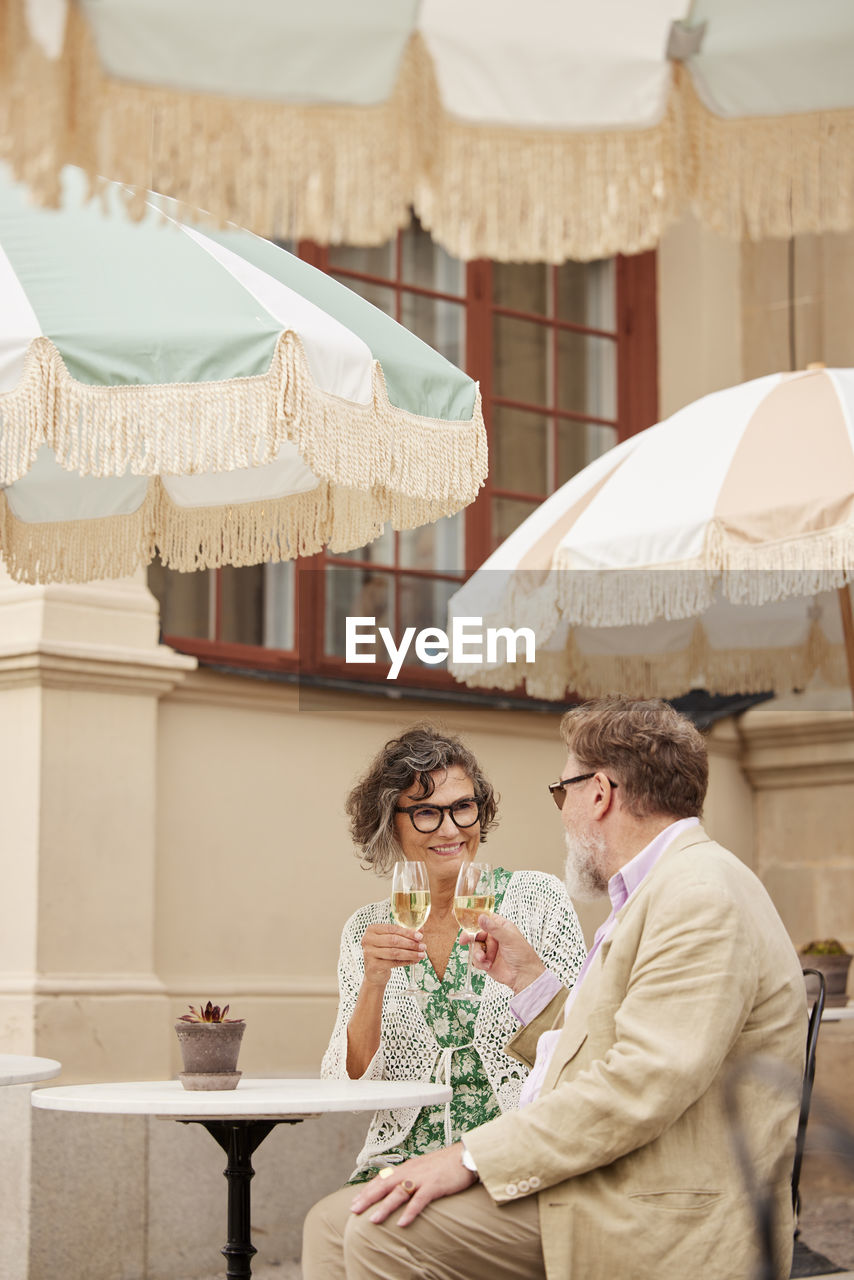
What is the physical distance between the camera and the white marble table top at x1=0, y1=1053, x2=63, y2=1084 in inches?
143

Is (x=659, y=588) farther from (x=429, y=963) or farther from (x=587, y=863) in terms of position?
(x=587, y=863)

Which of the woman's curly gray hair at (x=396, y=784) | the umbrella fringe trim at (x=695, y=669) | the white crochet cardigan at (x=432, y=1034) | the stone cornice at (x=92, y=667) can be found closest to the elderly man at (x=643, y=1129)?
the white crochet cardigan at (x=432, y=1034)

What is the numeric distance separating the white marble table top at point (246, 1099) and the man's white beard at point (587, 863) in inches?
A: 20.8

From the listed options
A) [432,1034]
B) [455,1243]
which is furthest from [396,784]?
[455,1243]

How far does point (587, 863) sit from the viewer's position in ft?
9.95

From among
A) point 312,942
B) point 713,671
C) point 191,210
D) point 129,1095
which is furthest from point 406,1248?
point 713,671

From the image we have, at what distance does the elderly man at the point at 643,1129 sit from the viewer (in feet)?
8.60

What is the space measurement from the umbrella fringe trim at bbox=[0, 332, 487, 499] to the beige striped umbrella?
1.55 m

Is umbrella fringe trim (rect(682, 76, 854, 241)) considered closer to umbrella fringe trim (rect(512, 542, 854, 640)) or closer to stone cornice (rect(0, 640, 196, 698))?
umbrella fringe trim (rect(512, 542, 854, 640))

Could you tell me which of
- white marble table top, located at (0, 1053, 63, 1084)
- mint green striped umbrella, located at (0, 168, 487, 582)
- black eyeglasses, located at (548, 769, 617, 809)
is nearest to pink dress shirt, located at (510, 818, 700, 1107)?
black eyeglasses, located at (548, 769, 617, 809)

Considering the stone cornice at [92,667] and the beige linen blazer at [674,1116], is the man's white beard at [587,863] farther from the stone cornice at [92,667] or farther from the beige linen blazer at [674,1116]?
the stone cornice at [92,667]

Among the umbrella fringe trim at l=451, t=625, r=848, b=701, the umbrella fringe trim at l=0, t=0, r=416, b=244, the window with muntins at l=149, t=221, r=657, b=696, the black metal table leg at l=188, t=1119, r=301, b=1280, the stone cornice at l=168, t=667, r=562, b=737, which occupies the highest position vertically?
the window with muntins at l=149, t=221, r=657, b=696

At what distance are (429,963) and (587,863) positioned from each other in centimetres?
97

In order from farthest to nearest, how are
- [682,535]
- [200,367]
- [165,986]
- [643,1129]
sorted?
[165,986] < [682,535] < [200,367] < [643,1129]
